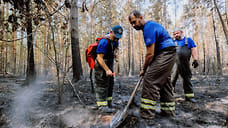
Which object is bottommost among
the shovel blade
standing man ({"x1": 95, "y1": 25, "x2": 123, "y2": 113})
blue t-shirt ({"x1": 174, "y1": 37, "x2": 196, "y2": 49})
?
the shovel blade

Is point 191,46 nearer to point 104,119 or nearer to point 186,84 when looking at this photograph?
point 186,84

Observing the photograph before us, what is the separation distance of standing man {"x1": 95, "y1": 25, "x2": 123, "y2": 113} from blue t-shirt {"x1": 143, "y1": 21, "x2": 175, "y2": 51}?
588mm

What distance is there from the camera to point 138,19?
88.6 inches

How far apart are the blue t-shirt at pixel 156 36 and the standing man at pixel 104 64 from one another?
0.59 meters

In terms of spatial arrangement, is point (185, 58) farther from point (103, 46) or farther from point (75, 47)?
point (75, 47)

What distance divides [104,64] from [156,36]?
1.06m

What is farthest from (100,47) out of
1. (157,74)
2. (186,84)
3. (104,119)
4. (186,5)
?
(186,5)

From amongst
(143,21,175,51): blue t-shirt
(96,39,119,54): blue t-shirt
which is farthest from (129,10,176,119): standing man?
(96,39,119,54): blue t-shirt

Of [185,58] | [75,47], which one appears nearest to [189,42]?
[185,58]

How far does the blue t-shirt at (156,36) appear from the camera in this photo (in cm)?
209

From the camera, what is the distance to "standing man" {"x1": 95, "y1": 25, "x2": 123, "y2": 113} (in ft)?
8.09

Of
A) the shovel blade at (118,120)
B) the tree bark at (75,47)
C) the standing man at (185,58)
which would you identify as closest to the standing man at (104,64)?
the shovel blade at (118,120)

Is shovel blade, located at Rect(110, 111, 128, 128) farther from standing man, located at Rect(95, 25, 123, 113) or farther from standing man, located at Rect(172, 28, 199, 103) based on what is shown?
standing man, located at Rect(172, 28, 199, 103)

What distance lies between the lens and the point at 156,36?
2176 mm
